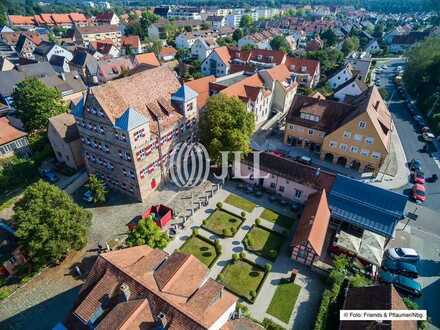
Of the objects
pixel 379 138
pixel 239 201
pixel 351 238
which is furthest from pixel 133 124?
pixel 379 138

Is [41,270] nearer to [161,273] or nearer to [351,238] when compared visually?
[161,273]

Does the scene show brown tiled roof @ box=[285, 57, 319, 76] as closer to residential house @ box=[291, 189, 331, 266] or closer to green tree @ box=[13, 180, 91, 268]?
residential house @ box=[291, 189, 331, 266]

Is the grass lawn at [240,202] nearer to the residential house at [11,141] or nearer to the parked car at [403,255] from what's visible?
the parked car at [403,255]

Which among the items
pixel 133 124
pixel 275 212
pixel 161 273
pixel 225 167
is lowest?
pixel 275 212

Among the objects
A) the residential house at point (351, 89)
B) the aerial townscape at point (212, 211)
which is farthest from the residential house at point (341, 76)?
the aerial townscape at point (212, 211)

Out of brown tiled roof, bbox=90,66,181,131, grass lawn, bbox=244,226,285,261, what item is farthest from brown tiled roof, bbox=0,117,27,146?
grass lawn, bbox=244,226,285,261

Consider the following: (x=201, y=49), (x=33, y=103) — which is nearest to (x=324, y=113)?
(x=33, y=103)

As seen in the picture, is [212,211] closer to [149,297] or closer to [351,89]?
[149,297]
